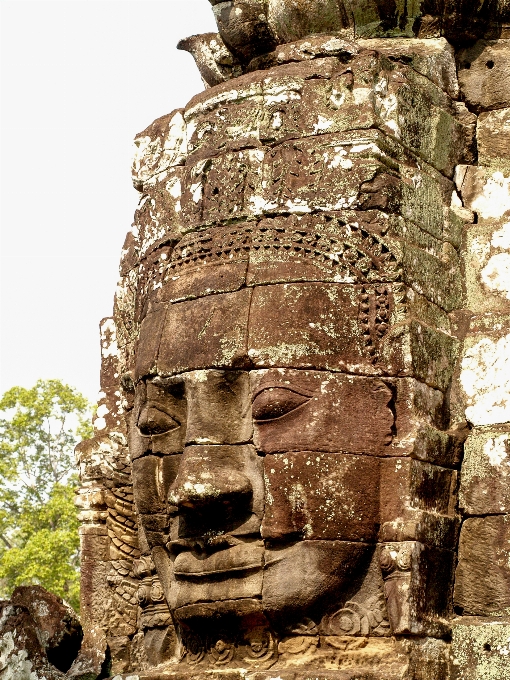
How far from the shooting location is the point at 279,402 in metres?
7.34

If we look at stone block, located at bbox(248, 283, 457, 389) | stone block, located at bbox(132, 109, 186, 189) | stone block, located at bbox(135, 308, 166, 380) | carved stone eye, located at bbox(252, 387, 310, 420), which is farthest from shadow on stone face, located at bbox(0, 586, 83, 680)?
stone block, located at bbox(132, 109, 186, 189)

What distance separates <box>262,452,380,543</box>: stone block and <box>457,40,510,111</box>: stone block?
2666mm

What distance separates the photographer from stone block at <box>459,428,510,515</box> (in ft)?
24.8

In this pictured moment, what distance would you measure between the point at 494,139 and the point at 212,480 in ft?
9.44

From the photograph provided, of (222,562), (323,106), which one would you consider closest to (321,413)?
(222,562)

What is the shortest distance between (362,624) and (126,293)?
116 inches

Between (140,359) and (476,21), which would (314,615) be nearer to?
(140,359)

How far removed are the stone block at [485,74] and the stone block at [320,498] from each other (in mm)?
2666

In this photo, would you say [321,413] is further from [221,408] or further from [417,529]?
[417,529]

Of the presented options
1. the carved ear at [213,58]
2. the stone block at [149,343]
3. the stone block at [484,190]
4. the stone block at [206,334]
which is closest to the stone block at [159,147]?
the carved ear at [213,58]

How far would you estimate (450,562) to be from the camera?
7535 mm

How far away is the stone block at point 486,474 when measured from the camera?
24.8 feet

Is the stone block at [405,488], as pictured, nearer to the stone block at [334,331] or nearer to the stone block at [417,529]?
the stone block at [417,529]

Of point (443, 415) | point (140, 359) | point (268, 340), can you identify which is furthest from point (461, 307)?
point (140, 359)
